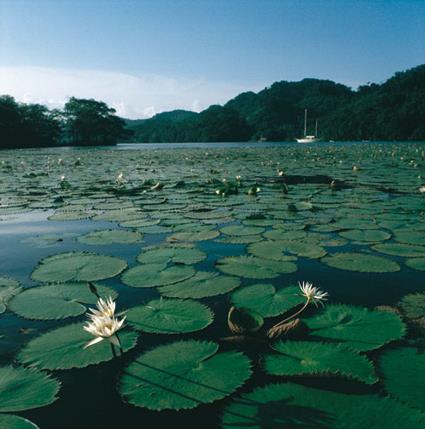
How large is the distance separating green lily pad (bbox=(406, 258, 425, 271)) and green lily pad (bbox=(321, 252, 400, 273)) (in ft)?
0.30

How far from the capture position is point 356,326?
4.91ft

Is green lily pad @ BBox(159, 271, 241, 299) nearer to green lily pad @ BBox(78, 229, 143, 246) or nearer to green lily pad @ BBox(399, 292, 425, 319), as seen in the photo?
green lily pad @ BBox(399, 292, 425, 319)

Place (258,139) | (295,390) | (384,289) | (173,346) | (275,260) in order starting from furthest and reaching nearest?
(258,139) < (275,260) < (384,289) < (173,346) < (295,390)

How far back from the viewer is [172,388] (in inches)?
44.3

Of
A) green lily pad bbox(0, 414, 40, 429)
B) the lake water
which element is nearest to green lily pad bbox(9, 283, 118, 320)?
the lake water

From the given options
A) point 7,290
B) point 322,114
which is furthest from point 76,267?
point 322,114

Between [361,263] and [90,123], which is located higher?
[90,123]

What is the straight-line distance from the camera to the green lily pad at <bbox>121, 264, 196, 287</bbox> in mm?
2016

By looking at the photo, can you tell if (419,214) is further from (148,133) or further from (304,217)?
(148,133)

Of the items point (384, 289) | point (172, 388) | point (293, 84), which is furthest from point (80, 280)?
point (293, 84)

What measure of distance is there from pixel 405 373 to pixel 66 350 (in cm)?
126

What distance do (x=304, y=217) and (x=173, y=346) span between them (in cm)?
259

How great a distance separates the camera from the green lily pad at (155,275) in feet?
6.61

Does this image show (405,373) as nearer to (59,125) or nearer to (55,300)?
(55,300)
